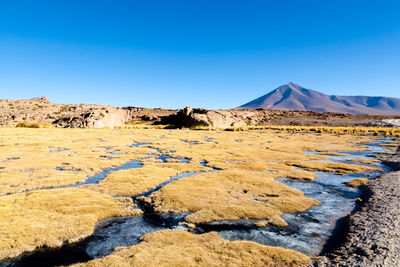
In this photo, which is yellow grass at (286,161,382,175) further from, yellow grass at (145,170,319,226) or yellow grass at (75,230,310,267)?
yellow grass at (75,230,310,267)

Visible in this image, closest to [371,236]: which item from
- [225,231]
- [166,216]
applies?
[225,231]

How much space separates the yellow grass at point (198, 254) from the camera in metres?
6.34

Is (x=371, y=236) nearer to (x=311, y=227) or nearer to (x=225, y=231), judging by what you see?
(x=311, y=227)

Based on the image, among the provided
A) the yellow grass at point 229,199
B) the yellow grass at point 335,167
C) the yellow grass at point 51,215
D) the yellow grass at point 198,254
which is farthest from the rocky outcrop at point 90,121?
the yellow grass at point 198,254

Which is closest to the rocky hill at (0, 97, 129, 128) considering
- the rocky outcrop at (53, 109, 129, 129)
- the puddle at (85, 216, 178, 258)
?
the rocky outcrop at (53, 109, 129, 129)

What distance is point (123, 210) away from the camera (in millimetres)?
10227

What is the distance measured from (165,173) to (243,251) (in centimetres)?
1102

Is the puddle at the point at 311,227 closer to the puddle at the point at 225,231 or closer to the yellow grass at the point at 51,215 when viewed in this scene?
the puddle at the point at 225,231

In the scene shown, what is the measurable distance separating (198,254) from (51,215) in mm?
6677

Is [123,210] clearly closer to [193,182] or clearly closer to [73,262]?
[73,262]

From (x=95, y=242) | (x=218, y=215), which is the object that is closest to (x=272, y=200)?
(x=218, y=215)

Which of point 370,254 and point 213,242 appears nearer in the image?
point 370,254

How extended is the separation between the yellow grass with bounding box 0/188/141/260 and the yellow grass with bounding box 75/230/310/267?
96.2 inches

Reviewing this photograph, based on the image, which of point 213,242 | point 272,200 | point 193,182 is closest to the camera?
point 213,242
